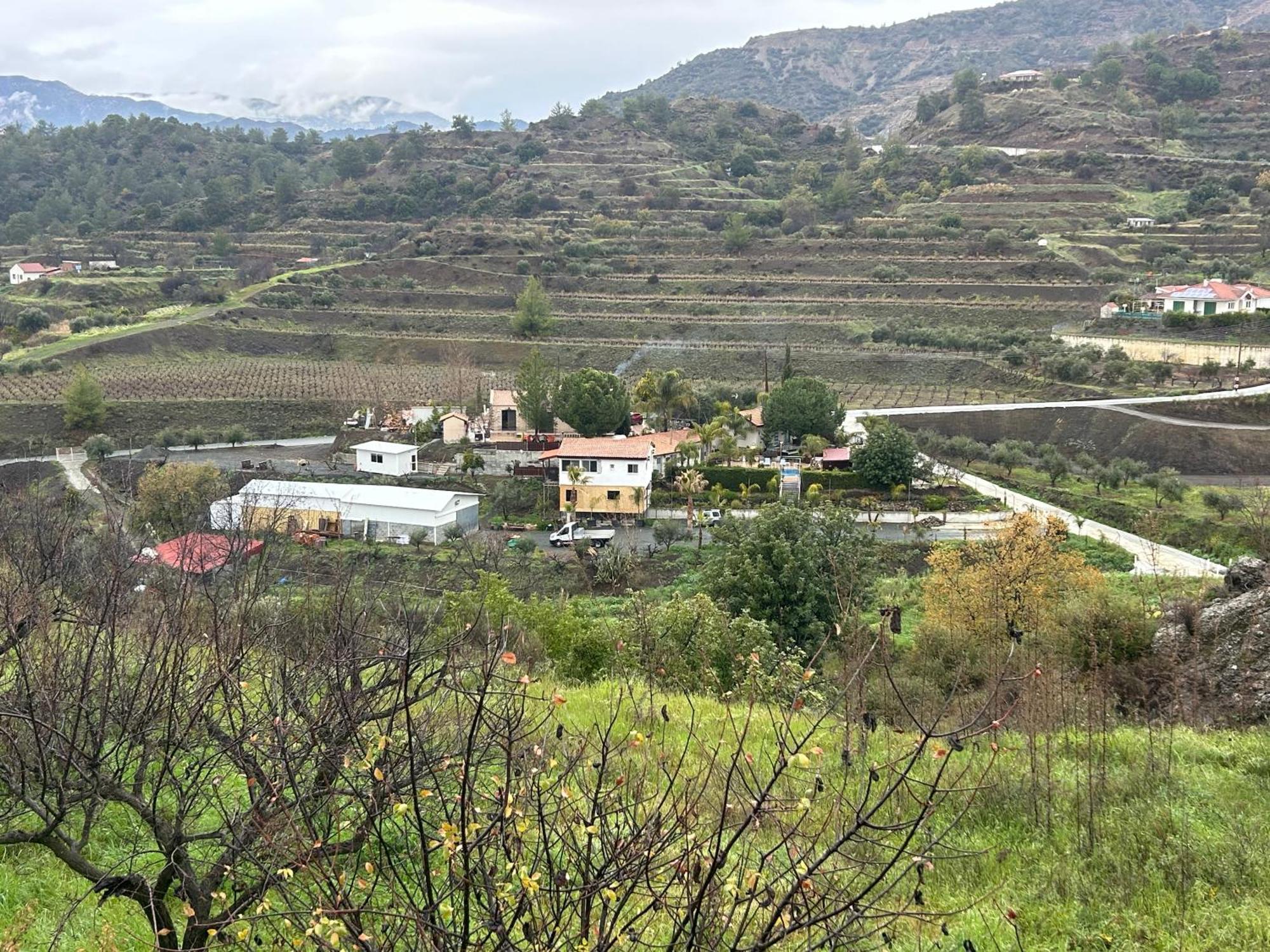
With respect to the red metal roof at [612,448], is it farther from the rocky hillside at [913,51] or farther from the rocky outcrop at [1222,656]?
the rocky hillside at [913,51]

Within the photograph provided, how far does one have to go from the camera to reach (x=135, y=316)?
1774 inches

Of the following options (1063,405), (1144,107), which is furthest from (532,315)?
(1144,107)

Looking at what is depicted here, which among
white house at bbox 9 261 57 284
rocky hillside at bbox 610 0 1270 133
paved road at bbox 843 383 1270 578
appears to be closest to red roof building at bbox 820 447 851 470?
paved road at bbox 843 383 1270 578

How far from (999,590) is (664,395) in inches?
753

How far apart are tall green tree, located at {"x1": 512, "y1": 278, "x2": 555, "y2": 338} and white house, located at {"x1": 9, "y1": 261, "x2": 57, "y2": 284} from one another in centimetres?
2605

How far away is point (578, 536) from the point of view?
2295cm

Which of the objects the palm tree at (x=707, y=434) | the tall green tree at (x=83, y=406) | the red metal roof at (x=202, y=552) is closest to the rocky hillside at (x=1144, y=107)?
the palm tree at (x=707, y=434)

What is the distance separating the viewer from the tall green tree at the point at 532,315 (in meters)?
42.7

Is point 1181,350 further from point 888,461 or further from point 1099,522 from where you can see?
point 888,461

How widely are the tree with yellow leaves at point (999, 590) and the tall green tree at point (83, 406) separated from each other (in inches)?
1062

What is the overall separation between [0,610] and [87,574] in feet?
16.1

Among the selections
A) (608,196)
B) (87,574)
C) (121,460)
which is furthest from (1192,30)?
(87,574)

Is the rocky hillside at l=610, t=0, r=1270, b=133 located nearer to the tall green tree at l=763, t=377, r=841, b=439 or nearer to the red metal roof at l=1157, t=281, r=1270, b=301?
the red metal roof at l=1157, t=281, r=1270, b=301

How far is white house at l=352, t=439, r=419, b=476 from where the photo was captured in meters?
28.1
